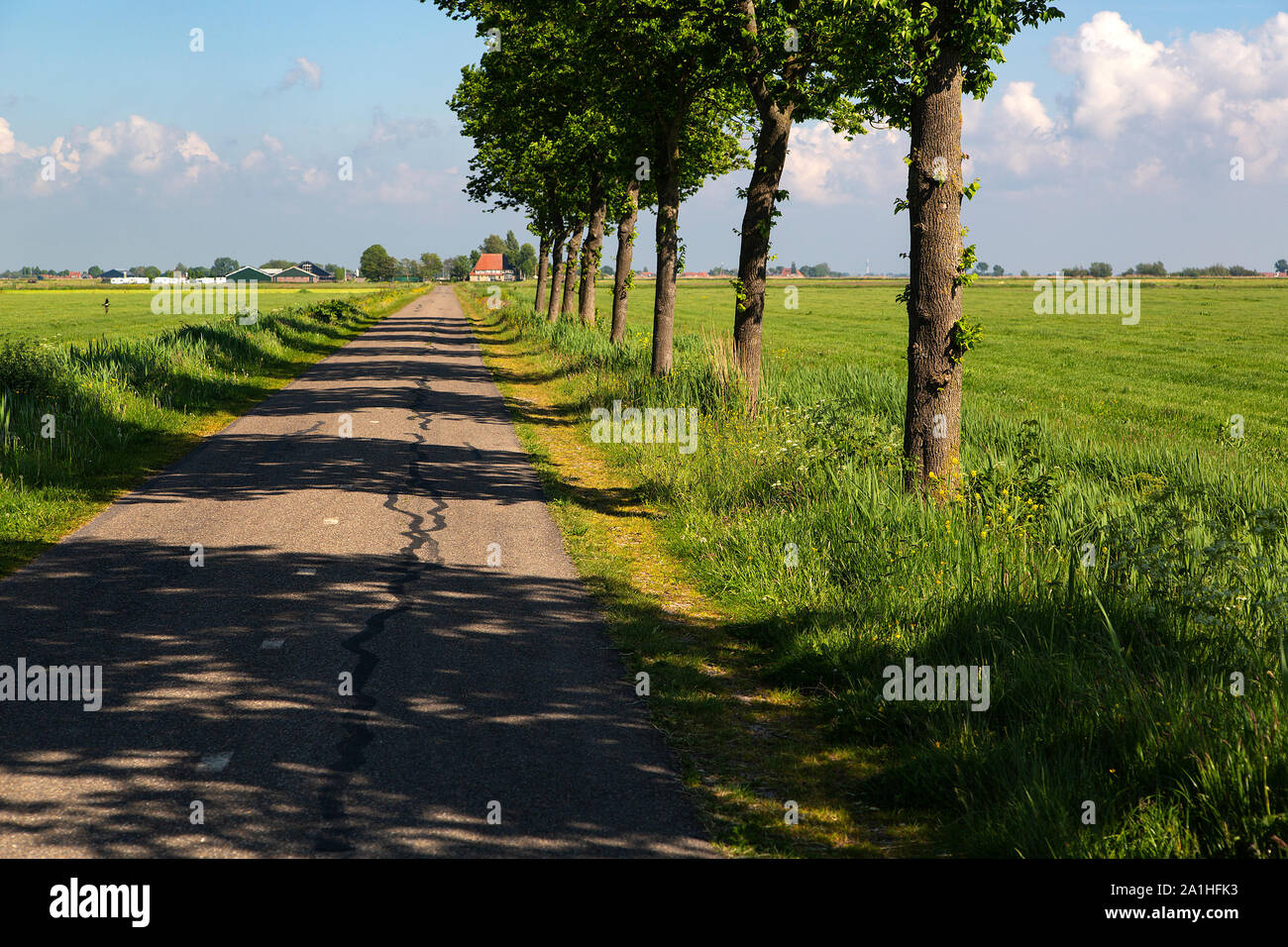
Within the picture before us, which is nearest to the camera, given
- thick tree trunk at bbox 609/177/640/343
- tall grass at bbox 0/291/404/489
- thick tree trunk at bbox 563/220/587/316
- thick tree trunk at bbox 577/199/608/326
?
tall grass at bbox 0/291/404/489

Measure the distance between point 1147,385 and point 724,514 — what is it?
24.9m

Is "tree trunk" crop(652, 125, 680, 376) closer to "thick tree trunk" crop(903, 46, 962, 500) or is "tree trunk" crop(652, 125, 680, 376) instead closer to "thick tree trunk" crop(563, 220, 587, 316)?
"thick tree trunk" crop(903, 46, 962, 500)

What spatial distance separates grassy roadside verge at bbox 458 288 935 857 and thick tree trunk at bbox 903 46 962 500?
2630 mm

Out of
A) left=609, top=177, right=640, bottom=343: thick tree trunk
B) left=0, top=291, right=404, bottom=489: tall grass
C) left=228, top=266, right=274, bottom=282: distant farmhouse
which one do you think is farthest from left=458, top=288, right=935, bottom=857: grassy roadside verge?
left=228, top=266, right=274, bottom=282: distant farmhouse

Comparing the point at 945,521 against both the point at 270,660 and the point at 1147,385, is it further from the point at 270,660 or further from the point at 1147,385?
the point at 1147,385

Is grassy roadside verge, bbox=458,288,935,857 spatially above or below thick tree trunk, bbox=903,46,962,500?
below

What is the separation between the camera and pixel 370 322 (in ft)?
175

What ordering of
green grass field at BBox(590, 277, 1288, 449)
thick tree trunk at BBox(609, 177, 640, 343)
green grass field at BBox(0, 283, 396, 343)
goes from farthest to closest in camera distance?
1. green grass field at BBox(0, 283, 396, 343)
2. thick tree trunk at BBox(609, 177, 640, 343)
3. green grass field at BBox(590, 277, 1288, 449)

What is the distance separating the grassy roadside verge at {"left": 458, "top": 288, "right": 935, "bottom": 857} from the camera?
4.32m

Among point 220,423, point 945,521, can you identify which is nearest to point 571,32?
point 220,423

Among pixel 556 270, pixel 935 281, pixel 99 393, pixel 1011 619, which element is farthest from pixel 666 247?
pixel 556 270

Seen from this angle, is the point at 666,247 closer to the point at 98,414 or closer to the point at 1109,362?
the point at 98,414

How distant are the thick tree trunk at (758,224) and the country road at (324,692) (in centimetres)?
587

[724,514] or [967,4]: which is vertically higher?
[967,4]
